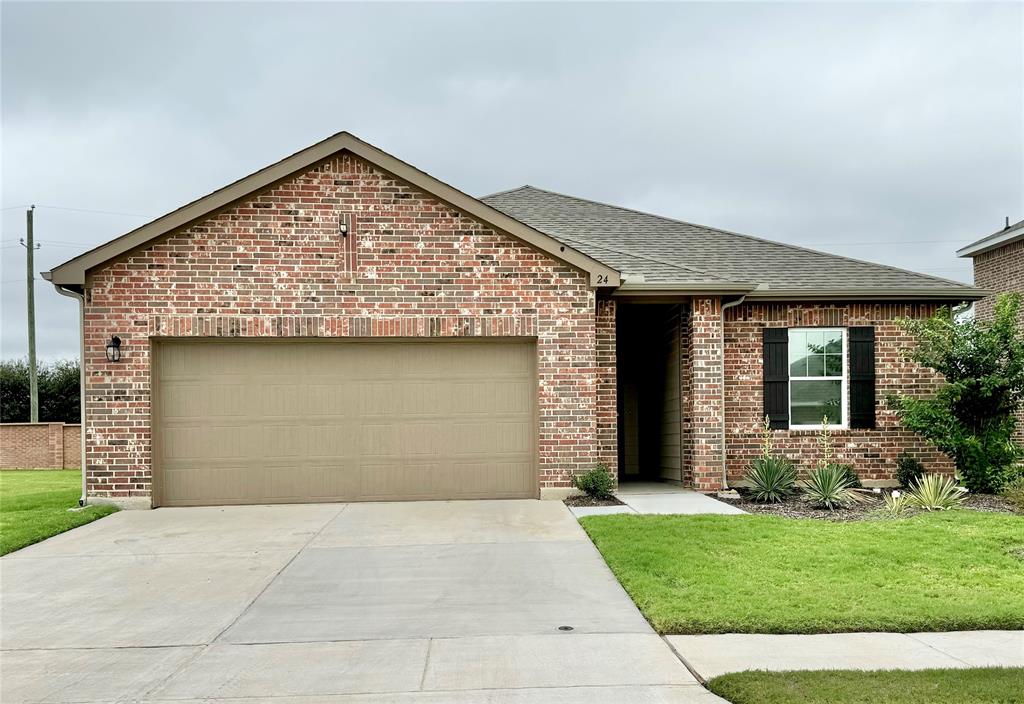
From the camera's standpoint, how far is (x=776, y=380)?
1377 centimetres

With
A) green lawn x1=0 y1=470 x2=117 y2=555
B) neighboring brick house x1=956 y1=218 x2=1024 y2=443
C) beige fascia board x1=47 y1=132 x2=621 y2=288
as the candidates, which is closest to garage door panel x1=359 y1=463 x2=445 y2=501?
green lawn x1=0 y1=470 x2=117 y2=555

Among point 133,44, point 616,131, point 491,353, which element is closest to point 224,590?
point 491,353

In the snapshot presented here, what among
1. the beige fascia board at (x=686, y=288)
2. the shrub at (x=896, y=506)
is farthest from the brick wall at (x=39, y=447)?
the shrub at (x=896, y=506)

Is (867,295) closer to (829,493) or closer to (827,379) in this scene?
(827,379)

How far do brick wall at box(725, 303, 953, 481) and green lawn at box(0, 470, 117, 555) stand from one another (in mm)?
9829

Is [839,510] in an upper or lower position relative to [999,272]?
lower

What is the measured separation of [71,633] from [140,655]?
983mm

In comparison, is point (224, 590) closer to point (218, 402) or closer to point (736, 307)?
point (218, 402)

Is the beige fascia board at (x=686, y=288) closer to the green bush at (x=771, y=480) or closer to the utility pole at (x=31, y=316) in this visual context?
the green bush at (x=771, y=480)

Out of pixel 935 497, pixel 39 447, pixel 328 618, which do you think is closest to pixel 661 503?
pixel 935 497

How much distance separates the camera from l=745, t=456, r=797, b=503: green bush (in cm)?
1218

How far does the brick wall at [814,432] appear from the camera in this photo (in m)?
13.8

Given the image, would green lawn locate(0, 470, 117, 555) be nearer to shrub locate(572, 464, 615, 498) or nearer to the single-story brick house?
the single-story brick house

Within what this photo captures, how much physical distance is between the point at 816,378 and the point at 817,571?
6.81 meters
